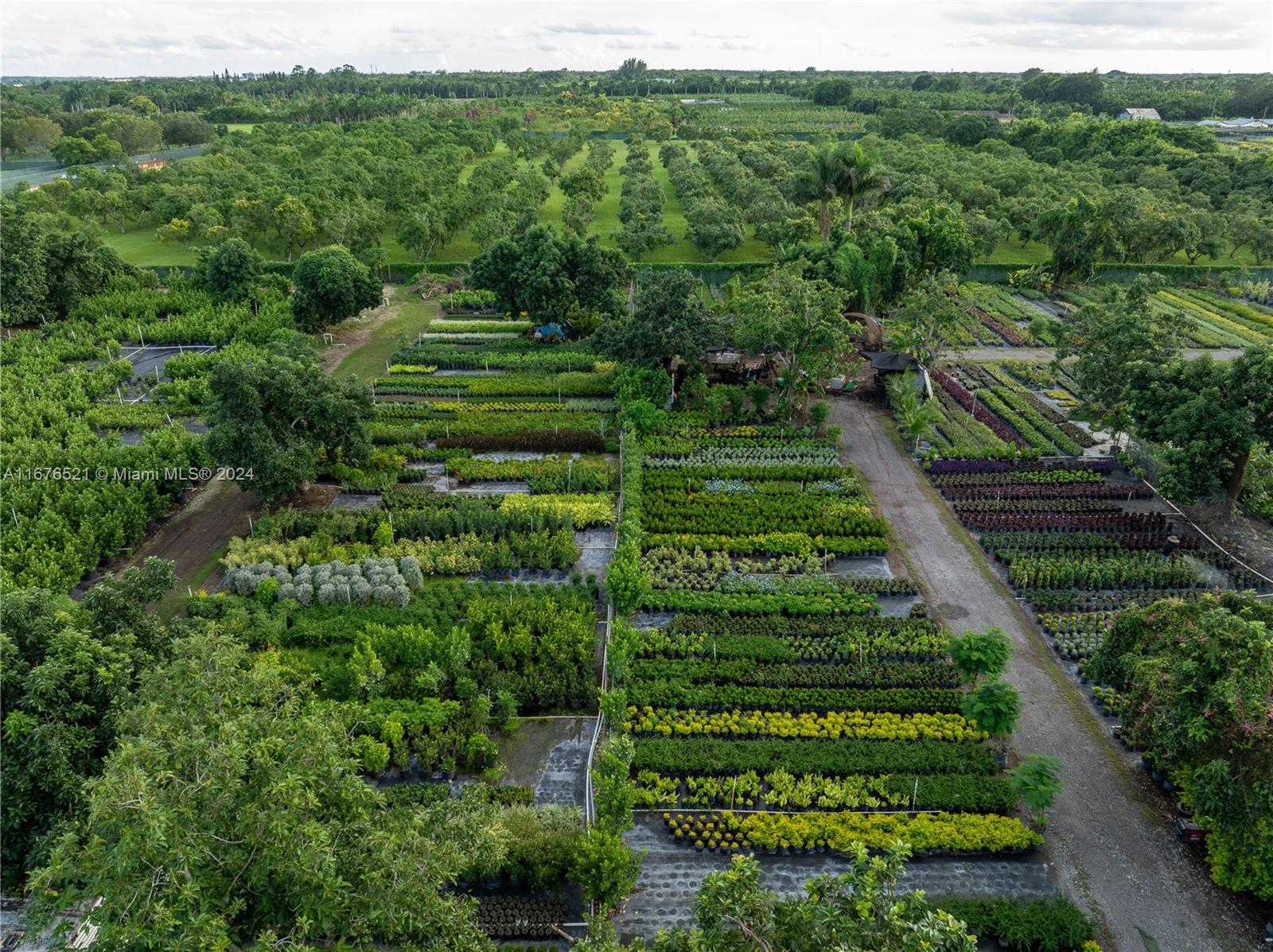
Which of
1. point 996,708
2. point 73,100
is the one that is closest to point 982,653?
point 996,708

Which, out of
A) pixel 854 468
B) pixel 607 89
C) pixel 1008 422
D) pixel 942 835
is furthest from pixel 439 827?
pixel 607 89

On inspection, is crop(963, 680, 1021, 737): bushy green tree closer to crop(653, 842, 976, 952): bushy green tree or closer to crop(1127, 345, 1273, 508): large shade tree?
crop(653, 842, 976, 952): bushy green tree

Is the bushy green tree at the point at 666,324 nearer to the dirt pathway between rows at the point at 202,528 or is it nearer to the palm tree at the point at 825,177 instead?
the dirt pathway between rows at the point at 202,528

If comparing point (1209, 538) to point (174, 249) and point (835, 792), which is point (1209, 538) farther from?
point (174, 249)


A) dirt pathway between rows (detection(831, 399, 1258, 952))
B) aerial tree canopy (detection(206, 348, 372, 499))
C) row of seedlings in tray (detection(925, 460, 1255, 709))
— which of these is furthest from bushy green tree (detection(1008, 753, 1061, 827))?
aerial tree canopy (detection(206, 348, 372, 499))

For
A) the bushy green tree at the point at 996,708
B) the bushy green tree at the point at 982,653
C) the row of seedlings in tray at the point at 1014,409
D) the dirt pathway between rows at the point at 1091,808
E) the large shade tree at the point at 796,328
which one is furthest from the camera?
the row of seedlings in tray at the point at 1014,409

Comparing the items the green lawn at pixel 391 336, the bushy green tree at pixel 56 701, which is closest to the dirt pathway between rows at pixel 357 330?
the green lawn at pixel 391 336
